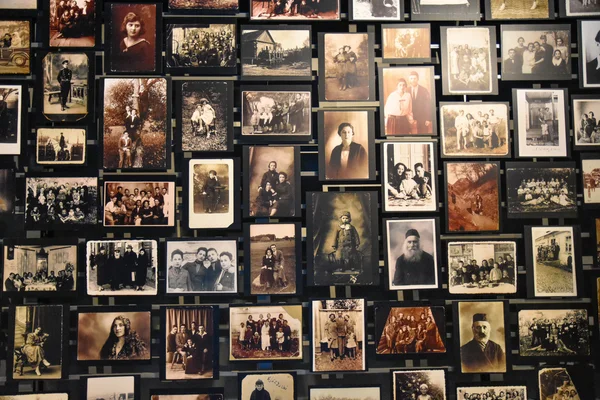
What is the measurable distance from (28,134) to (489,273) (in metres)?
2.63

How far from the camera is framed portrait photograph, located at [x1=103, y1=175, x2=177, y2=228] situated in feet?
10.8

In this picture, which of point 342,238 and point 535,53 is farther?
point 535,53

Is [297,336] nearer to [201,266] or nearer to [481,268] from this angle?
[201,266]

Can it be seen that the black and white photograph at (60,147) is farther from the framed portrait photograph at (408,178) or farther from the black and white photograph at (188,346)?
the framed portrait photograph at (408,178)

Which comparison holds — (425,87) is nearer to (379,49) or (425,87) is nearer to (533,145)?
(379,49)

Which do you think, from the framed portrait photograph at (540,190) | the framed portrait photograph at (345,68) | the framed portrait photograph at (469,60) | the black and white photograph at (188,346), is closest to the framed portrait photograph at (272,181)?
→ the framed portrait photograph at (345,68)

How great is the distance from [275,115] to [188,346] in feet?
4.37

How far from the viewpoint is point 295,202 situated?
11.0 feet

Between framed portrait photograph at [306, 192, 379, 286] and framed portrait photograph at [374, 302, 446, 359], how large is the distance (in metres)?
0.20

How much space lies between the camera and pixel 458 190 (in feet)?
11.0

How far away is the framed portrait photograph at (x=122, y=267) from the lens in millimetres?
3279

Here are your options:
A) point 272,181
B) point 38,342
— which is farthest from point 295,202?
point 38,342

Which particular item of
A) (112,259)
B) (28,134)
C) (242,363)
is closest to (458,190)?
(242,363)

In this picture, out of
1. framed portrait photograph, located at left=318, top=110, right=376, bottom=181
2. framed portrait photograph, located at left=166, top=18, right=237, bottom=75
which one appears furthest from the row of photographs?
framed portrait photograph, located at left=166, top=18, right=237, bottom=75
